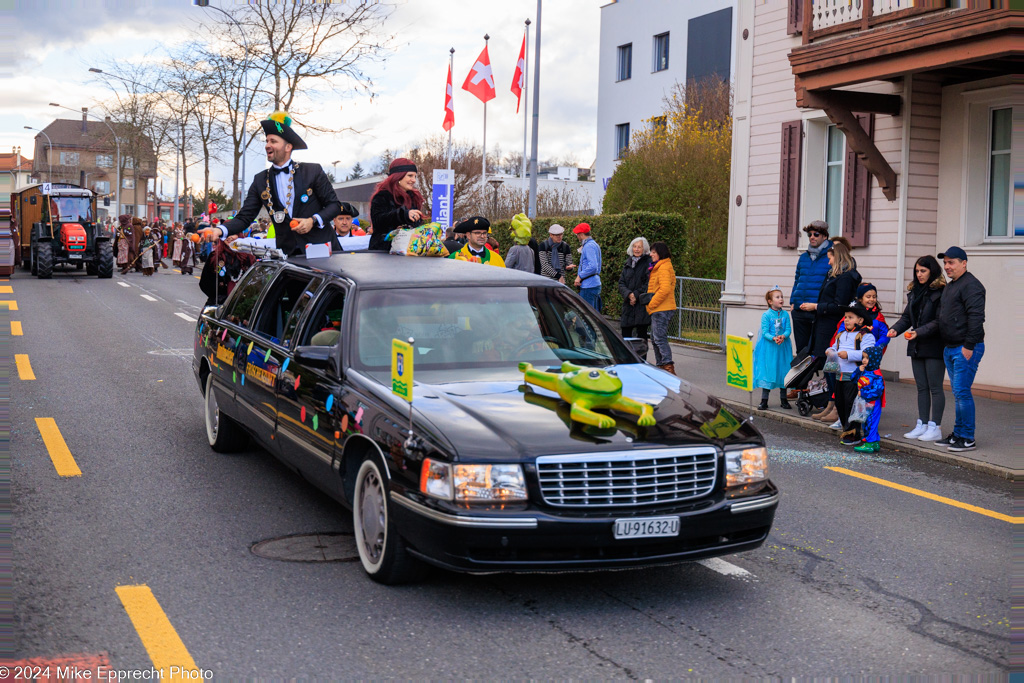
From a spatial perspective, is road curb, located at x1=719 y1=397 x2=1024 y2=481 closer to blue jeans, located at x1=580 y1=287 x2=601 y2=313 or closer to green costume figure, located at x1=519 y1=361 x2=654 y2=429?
green costume figure, located at x1=519 y1=361 x2=654 y2=429

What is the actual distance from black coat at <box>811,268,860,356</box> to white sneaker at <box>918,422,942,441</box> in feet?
5.05

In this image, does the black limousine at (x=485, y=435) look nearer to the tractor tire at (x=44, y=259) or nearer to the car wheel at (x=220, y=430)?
the car wheel at (x=220, y=430)

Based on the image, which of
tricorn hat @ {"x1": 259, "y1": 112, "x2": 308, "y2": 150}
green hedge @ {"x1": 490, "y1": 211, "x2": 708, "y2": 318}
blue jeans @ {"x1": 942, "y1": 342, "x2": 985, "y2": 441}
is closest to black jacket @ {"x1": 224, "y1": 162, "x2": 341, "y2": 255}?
tricorn hat @ {"x1": 259, "y1": 112, "x2": 308, "y2": 150}

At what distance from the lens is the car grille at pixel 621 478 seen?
4.46m

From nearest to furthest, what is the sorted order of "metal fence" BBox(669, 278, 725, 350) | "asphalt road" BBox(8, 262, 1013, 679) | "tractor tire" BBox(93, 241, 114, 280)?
1. "asphalt road" BBox(8, 262, 1013, 679)
2. "metal fence" BBox(669, 278, 725, 350)
3. "tractor tire" BBox(93, 241, 114, 280)

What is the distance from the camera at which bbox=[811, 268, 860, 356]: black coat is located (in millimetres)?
10890

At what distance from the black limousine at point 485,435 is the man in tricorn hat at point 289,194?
5.89 ft

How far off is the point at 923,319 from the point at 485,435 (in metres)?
6.28

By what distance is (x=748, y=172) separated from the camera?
1709 cm

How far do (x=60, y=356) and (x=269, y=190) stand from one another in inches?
267

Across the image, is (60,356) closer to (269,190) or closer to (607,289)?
(269,190)

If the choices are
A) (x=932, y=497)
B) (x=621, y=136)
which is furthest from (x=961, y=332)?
(x=621, y=136)

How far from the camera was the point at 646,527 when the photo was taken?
4.50 meters

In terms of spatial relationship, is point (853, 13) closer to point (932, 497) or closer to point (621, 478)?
point (932, 497)
